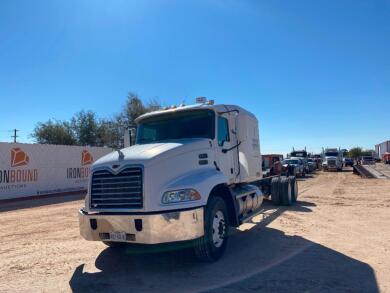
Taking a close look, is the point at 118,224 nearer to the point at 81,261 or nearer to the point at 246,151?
the point at 81,261

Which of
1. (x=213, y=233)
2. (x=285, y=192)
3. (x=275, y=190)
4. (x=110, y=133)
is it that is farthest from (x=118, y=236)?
(x=110, y=133)

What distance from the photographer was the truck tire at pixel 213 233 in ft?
21.0

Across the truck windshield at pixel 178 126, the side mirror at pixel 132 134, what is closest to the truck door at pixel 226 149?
the truck windshield at pixel 178 126

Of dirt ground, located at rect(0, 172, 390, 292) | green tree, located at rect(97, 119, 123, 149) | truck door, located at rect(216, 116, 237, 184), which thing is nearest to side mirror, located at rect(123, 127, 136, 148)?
truck door, located at rect(216, 116, 237, 184)

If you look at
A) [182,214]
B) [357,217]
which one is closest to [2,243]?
[182,214]

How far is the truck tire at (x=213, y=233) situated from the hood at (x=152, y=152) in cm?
105

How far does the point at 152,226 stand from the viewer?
5.76m

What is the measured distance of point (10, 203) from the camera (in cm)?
1816

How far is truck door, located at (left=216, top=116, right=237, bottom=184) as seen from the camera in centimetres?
768

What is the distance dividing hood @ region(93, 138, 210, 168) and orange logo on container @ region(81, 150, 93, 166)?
19092 mm

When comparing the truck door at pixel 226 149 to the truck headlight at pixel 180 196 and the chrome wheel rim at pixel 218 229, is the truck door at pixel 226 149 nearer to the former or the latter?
the chrome wheel rim at pixel 218 229

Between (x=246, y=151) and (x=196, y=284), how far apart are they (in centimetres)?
428

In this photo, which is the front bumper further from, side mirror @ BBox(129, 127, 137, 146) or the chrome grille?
side mirror @ BBox(129, 127, 137, 146)

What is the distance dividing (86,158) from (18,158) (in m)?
5.53
